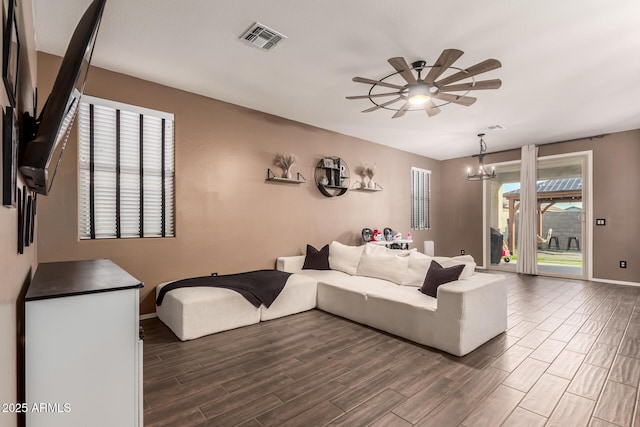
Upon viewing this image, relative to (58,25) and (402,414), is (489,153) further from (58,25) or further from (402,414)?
(58,25)

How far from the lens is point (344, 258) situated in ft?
15.5

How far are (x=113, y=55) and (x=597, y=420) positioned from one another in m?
4.81

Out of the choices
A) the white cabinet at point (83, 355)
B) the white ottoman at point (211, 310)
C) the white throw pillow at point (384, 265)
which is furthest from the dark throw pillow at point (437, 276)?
the white cabinet at point (83, 355)

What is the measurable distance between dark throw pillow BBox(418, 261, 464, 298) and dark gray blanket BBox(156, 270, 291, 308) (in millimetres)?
1665

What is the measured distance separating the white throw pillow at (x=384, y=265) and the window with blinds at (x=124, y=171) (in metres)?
2.56

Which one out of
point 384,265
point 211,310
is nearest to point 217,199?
point 211,310

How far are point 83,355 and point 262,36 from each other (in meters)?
2.61

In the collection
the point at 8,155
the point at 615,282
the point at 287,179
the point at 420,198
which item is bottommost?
the point at 615,282

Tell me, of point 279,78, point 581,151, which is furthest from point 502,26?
point 581,151

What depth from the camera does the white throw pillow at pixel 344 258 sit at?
4.61 m

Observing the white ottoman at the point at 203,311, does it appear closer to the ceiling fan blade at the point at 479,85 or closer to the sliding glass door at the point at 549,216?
the ceiling fan blade at the point at 479,85

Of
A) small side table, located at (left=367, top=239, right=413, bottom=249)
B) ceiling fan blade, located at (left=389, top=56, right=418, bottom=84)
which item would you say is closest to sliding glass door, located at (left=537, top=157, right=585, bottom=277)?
small side table, located at (left=367, top=239, right=413, bottom=249)

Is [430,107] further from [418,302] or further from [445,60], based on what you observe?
[418,302]

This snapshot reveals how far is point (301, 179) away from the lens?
16.8 ft
